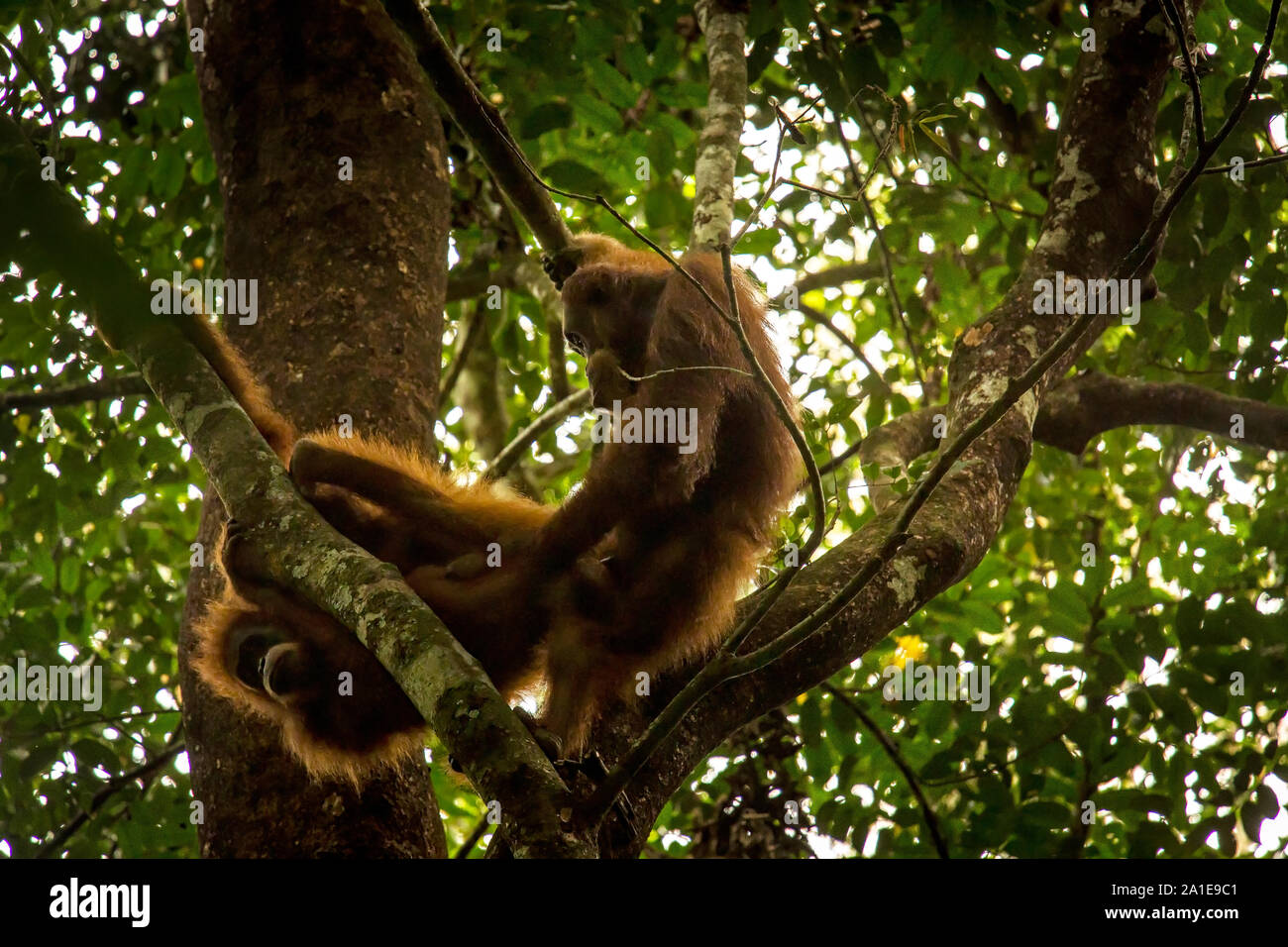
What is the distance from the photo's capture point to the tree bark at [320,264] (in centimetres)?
271

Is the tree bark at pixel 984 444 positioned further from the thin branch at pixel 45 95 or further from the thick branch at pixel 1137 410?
the thin branch at pixel 45 95

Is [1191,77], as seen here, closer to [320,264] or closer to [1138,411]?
[1138,411]

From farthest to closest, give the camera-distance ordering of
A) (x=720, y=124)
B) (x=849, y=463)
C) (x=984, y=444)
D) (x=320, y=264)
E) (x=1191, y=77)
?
(x=849, y=463)
(x=720, y=124)
(x=320, y=264)
(x=984, y=444)
(x=1191, y=77)

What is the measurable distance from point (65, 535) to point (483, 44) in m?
2.93

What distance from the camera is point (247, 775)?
109 inches

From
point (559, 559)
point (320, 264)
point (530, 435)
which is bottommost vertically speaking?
point (559, 559)

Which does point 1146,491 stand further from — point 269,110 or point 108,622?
point 108,622

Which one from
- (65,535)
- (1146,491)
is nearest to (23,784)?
(65,535)

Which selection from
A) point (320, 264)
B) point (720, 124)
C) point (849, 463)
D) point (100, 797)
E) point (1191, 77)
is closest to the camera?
point (1191, 77)

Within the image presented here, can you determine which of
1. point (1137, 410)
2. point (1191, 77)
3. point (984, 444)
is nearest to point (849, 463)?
point (1137, 410)

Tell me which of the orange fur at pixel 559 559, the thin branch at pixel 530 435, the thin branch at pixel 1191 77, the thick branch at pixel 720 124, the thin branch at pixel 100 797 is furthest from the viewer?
the thin branch at pixel 530 435

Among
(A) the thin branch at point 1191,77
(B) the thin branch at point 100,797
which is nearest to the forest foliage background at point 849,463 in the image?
(B) the thin branch at point 100,797

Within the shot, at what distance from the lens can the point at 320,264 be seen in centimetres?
333
